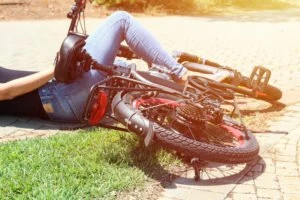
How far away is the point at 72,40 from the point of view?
3.73 metres

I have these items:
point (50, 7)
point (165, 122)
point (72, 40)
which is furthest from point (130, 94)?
point (50, 7)

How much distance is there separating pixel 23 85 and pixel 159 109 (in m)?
1.16

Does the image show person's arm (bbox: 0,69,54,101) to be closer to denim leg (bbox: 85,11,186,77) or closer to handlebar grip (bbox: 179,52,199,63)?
denim leg (bbox: 85,11,186,77)

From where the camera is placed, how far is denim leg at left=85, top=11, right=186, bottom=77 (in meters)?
4.34

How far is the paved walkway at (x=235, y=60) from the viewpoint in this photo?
3.31 m

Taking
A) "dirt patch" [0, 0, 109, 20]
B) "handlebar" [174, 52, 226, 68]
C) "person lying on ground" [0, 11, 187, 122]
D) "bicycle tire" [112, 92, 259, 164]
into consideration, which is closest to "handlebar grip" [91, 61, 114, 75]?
"bicycle tire" [112, 92, 259, 164]

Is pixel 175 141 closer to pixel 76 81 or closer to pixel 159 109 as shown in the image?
pixel 159 109

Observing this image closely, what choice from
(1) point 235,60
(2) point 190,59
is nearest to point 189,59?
(2) point 190,59

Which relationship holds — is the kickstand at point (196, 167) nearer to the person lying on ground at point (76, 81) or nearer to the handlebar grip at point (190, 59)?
the person lying on ground at point (76, 81)

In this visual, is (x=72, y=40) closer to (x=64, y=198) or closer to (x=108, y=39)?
(x=108, y=39)

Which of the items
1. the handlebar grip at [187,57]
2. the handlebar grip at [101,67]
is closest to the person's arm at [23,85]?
the handlebar grip at [101,67]

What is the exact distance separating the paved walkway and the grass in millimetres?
297

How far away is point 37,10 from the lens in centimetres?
1337

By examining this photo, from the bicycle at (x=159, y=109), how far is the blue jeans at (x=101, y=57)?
0.99 feet
